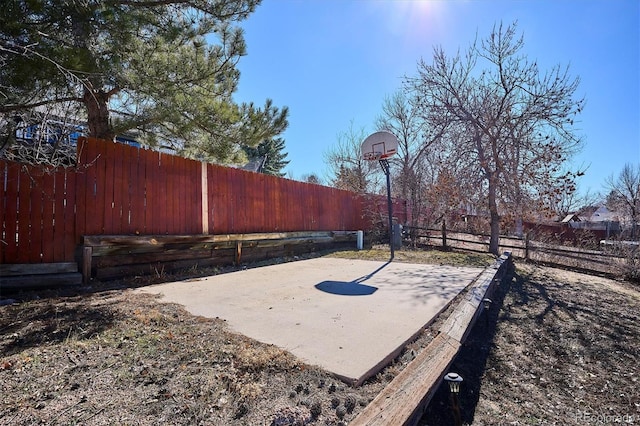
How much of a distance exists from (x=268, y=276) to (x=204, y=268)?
3.88 ft

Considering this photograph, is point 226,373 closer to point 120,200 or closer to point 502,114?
point 120,200

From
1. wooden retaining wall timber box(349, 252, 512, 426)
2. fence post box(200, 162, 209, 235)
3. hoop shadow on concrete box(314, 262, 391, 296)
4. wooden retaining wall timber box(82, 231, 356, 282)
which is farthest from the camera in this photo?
fence post box(200, 162, 209, 235)

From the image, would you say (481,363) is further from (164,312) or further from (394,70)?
(394,70)

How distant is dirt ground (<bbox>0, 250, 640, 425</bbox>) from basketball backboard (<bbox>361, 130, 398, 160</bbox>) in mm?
5550

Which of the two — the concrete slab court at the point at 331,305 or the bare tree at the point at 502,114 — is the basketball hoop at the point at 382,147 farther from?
the concrete slab court at the point at 331,305

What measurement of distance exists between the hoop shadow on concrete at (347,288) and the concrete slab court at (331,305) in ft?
0.04

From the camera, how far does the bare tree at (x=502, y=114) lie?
750 cm

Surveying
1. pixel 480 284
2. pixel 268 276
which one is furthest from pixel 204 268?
pixel 480 284

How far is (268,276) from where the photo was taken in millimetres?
4656

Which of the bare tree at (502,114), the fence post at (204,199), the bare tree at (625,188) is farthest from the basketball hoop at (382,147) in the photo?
the bare tree at (625,188)

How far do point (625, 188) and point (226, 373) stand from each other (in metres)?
27.8

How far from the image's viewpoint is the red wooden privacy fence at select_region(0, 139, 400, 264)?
3.29 metres

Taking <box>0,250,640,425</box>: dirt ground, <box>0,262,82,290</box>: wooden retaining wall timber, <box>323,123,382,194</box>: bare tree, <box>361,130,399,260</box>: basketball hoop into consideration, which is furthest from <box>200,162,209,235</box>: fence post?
<box>323,123,382,194</box>: bare tree

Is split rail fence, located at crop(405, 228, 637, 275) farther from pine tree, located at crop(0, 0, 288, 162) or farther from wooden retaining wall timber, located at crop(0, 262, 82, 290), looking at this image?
wooden retaining wall timber, located at crop(0, 262, 82, 290)
